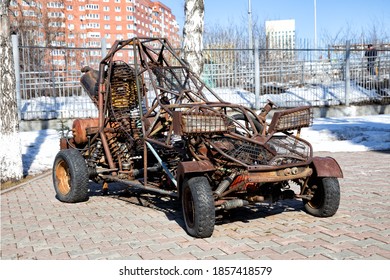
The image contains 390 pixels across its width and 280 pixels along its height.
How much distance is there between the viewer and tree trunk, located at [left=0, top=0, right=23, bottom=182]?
8695 mm

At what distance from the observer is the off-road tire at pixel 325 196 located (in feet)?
18.1

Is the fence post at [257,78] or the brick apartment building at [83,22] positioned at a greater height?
the brick apartment building at [83,22]

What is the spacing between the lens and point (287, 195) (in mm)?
5445

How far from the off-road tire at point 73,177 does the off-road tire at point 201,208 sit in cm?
226

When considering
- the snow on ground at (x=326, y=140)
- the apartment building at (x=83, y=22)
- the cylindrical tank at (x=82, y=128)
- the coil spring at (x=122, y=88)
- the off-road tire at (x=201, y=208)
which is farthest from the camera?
the apartment building at (x=83, y=22)

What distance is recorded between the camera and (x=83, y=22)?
54.9 feet

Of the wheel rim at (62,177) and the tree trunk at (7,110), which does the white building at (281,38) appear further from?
the wheel rim at (62,177)

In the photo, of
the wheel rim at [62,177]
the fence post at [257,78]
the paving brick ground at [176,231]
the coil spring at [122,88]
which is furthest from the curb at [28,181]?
the fence post at [257,78]

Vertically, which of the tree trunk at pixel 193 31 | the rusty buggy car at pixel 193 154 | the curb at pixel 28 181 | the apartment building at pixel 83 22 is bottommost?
the curb at pixel 28 181

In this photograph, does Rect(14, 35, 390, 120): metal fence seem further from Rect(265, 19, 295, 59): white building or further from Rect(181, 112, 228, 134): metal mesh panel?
Rect(181, 112, 228, 134): metal mesh panel

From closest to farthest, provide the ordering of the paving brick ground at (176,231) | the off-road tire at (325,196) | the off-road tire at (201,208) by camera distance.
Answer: the paving brick ground at (176,231) < the off-road tire at (201,208) < the off-road tire at (325,196)

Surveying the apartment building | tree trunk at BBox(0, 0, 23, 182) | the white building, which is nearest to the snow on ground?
tree trunk at BBox(0, 0, 23, 182)

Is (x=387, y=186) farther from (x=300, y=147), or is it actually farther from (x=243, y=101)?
(x=243, y=101)

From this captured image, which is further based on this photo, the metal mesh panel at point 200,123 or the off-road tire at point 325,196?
the off-road tire at point 325,196
